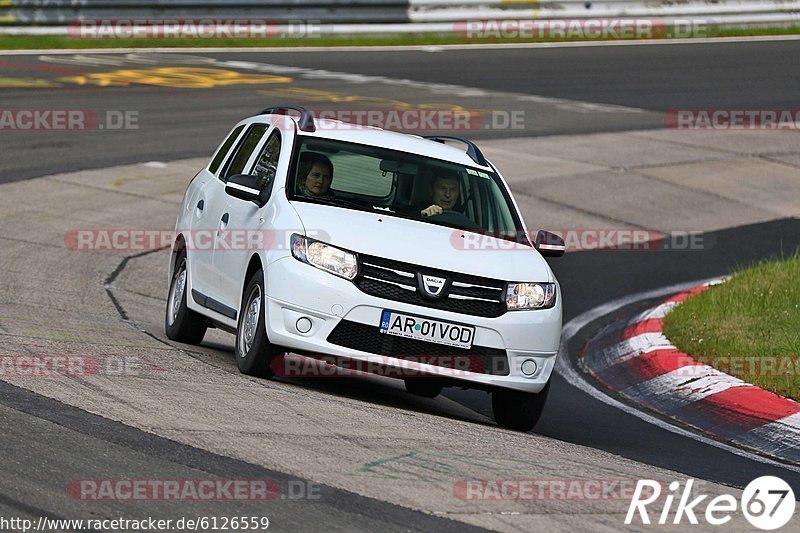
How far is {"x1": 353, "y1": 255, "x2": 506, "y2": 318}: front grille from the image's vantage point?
323 inches

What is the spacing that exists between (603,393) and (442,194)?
2.05 metres

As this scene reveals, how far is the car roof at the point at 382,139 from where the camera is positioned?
9570 mm

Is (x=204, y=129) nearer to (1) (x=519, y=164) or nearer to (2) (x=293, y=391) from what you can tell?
(1) (x=519, y=164)

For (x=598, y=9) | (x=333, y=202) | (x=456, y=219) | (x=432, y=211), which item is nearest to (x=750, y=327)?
(x=456, y=219)

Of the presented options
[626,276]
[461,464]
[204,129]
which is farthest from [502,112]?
[461,464]

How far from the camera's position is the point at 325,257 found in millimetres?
8289

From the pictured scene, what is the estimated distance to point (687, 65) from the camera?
2920cm

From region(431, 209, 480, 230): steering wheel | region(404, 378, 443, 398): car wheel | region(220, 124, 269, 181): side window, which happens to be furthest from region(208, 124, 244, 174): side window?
region(404, 378, 443, 398): car wheel

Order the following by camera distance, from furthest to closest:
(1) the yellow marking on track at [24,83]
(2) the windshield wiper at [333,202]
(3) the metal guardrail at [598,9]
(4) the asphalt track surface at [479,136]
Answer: (3) the metal guardrail at [598,9] → (1) the yellow marking on track at [24,83] → (2) the windshield wiper at [333,202] → (4) the asphalt track surface at [479,136]

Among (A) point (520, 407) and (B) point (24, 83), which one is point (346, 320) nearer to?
(A) point (520, 407)

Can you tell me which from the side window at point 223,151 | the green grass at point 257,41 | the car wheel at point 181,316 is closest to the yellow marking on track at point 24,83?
the green grass at point 257,41

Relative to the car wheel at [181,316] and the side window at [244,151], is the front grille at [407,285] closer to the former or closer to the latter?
the side window at [244,151]

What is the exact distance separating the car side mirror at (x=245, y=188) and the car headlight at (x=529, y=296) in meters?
1.71

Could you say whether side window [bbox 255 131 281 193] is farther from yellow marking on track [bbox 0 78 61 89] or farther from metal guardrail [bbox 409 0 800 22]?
metal guardrail [bbox 409 0 800 22]
